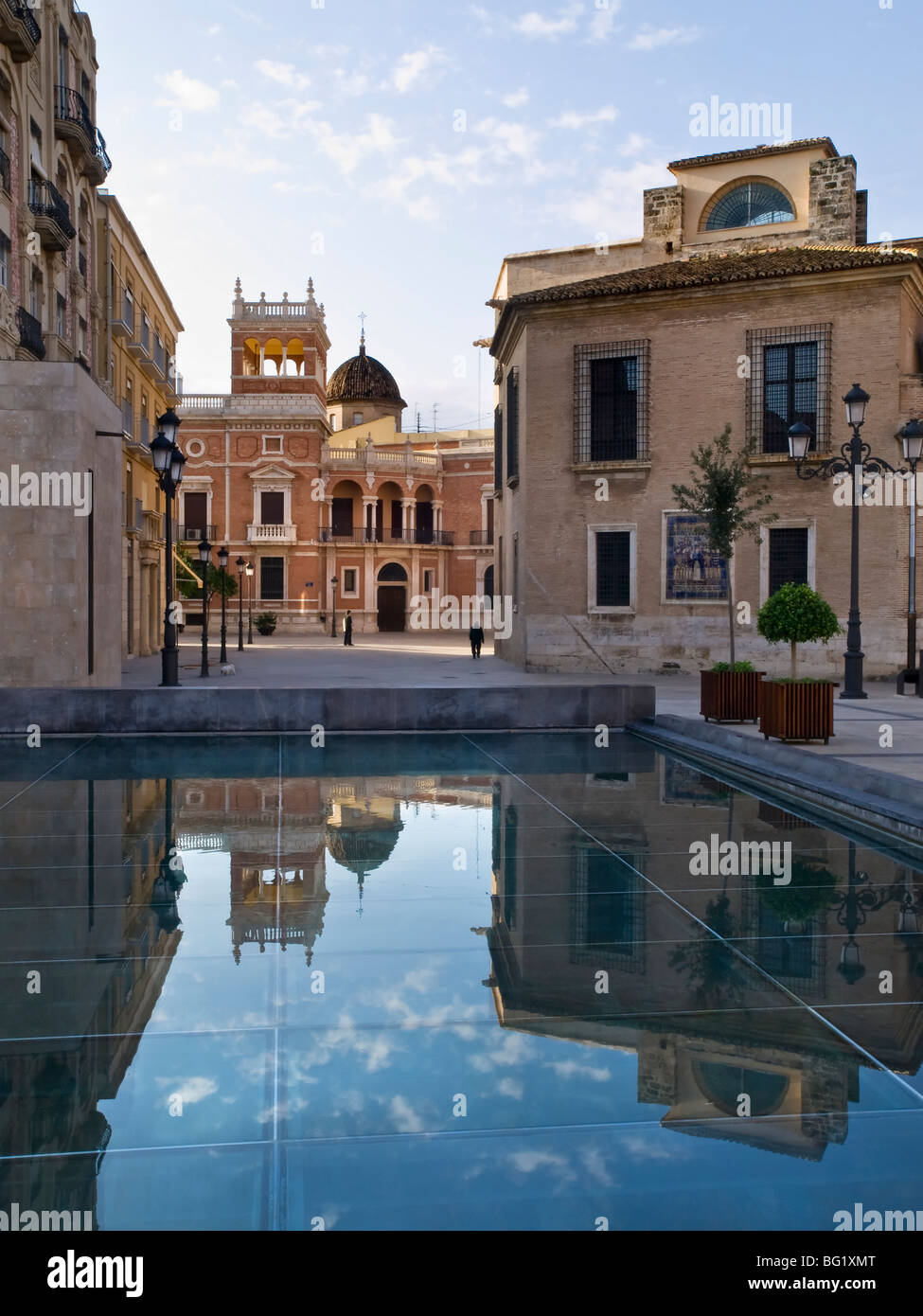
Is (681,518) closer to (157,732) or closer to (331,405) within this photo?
(157,732)

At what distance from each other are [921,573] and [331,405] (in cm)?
4978

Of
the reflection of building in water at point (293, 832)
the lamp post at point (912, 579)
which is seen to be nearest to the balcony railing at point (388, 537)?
the lamp post at point (912, 579)

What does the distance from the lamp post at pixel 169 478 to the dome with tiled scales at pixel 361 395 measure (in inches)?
1965

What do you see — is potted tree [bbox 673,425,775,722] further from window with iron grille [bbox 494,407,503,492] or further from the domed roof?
the domed roof

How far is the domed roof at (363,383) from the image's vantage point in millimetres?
67062

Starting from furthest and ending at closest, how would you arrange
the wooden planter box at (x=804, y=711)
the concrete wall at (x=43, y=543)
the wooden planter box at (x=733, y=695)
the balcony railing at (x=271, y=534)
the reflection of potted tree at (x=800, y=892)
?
the balcony railing at (x=271, y=534) < the concrete wall at (x=43, y=543) < the wooden planter box at (x=733, y=695) < the wooden planter box at (x=804, y=711) < the reflection of potted tree at (x=800, y=892)

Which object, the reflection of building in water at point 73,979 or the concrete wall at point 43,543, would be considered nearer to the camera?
the reflection of building in water at point 73,979

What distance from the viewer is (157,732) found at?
1394 cm

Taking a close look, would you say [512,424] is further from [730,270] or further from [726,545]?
[726,545]

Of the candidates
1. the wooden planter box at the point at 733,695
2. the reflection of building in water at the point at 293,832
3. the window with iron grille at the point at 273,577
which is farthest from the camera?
the window with iron grille at the point at 273,577

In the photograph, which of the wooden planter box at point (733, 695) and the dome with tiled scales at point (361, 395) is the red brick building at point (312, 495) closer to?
the dome with tiled scales at point (361, 395)

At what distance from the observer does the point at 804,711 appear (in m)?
11.4

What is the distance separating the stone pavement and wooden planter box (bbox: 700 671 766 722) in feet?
0.66

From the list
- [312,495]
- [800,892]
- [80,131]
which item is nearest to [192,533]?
[312,495]
